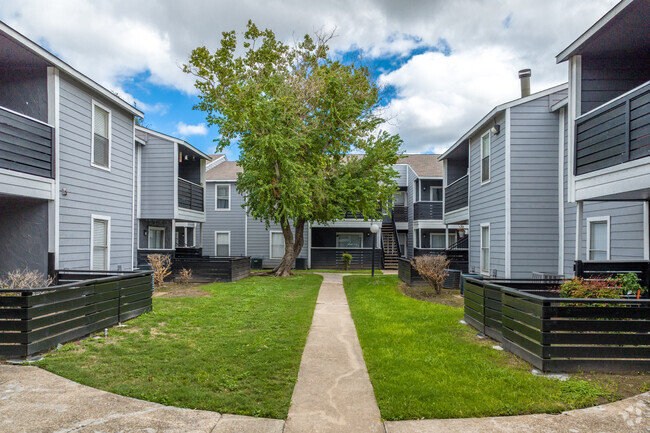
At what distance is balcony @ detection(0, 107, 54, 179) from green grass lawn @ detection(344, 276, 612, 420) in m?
7.18

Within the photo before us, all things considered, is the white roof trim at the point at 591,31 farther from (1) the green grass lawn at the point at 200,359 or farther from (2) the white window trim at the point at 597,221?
(1) the green grass lawn at the point at 200,359

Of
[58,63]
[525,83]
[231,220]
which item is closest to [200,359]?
[58,63]

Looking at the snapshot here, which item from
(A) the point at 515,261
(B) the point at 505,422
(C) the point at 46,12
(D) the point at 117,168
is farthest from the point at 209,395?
(C) the point at 46,12

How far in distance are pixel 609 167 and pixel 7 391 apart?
8.92 meters

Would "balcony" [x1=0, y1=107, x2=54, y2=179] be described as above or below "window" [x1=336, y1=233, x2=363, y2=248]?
above

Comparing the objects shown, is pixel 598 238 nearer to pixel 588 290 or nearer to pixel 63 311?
pixel 588 290

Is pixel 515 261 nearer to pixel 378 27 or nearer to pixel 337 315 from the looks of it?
pixel 337 315

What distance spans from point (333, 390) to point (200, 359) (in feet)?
6.52

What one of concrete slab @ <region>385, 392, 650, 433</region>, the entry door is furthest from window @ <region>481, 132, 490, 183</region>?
the entry door

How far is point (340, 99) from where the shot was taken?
16875 millimetres

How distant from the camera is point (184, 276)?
14359 millimetres

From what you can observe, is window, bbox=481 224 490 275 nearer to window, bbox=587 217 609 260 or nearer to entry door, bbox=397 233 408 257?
window, bbox=587 217 609 260

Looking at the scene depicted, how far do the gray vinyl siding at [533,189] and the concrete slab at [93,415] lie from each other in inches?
394

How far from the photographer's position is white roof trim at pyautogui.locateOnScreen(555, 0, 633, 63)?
5.98 metres
